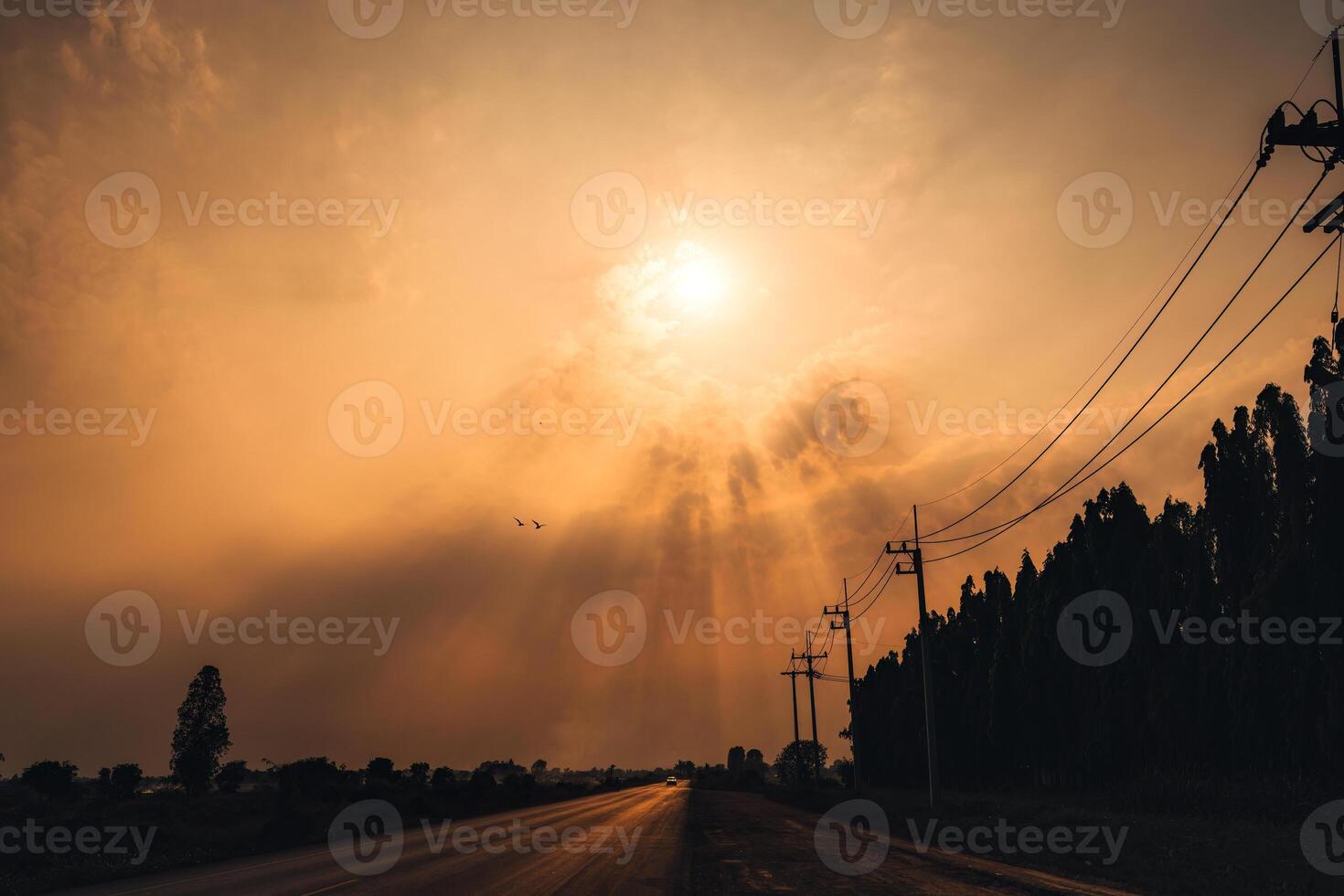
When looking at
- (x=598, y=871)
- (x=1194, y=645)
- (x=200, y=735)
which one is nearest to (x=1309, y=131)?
(x=598, y=871)

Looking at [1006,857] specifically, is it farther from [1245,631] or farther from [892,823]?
[1245,631]

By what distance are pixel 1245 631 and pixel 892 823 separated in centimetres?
1627

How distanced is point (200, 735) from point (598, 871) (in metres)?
91.1

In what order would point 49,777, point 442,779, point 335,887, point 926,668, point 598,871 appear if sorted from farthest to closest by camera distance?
point 442,779, point 49,777, point 926,668, point 598,871, point 335,887

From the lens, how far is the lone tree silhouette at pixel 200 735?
9119 centimetres

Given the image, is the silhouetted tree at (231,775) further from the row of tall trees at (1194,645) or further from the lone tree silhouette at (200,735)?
the row of tall trees at (1194,645)

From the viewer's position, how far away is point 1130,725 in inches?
1877

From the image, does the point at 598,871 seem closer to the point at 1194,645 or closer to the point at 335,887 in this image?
the point at 335,887

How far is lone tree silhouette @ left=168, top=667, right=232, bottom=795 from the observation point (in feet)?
299

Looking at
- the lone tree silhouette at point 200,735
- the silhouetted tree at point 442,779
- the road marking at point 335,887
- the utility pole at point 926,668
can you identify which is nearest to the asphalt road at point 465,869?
the road marking at point 335,887

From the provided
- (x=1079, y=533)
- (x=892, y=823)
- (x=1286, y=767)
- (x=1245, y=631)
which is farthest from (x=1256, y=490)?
(x=892, y=823)

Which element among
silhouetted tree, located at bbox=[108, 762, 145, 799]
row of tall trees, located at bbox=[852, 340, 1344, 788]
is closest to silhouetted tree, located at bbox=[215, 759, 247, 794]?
silhouetted tree, located at bbox=[108, 762, 145, 799]

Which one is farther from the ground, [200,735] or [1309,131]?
[1309,131]

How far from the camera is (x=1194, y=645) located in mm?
41375
